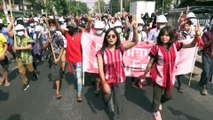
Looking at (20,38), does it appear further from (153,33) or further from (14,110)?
(153,33)

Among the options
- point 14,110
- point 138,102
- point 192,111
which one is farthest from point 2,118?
point 192,111

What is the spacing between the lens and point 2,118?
5.72 m

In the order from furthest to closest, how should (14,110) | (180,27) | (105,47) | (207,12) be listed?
(207,12) → (180,27) → (14,110) → (105,47)

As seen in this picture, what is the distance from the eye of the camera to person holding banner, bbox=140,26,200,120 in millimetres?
4648

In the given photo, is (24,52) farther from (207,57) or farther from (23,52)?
(207,57)

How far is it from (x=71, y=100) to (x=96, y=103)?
27.6 inches

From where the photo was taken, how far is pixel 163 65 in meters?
4.72

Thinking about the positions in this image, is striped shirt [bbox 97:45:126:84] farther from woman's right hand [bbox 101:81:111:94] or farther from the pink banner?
the pink banner

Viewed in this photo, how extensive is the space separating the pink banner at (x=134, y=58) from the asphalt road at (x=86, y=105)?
0.56 meters

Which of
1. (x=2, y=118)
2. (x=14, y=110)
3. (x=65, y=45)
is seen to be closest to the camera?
(x=2, y=118)

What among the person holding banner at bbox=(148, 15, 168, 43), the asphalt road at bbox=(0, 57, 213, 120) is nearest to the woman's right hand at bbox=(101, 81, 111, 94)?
the asphalt road at bbox=(0, 57, 213, 120)

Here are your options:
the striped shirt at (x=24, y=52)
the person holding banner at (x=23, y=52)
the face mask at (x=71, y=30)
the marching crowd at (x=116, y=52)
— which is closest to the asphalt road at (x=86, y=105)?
the marching crowd at (x=116, y=52)

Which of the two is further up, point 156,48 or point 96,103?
point 156,48

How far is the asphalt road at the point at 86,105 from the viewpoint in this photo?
5727 mm
